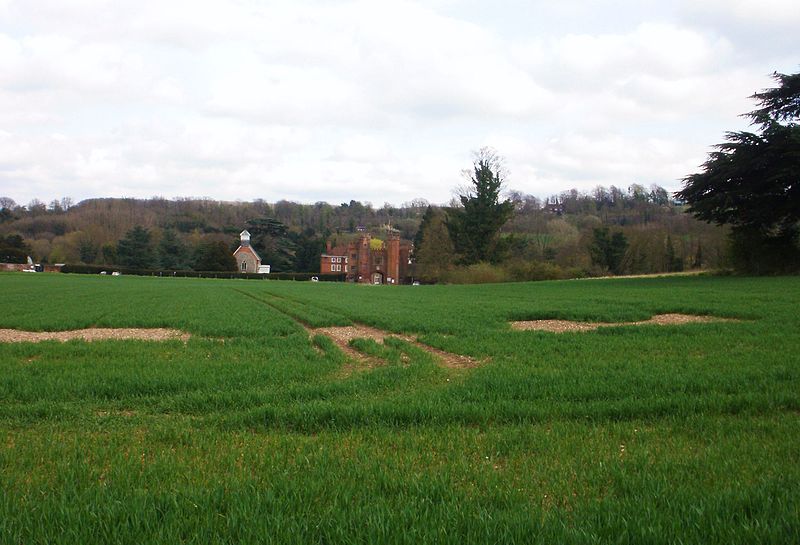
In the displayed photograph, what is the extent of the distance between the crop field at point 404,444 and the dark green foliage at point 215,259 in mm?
95700

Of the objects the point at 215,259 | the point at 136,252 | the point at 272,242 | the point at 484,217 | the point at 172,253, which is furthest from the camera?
the point at 272,242

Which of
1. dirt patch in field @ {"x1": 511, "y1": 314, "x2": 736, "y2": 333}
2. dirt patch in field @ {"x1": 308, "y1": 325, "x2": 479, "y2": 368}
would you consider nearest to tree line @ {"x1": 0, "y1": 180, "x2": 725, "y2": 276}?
dirt patch in field @ {"x1": 511, "y1": 314, "x2": 736, "y2": 333}

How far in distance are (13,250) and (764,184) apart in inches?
4603

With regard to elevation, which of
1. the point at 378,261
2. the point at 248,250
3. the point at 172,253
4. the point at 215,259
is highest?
the point at 248,250

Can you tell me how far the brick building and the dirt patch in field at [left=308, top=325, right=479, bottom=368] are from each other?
89.5m

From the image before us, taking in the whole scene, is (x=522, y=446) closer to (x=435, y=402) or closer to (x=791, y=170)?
(x=435, y=402)

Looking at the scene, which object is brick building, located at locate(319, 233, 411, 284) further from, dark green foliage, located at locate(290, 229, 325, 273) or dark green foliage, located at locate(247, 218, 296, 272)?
dark green foliage, located at locate(247, 218, 296, 272)

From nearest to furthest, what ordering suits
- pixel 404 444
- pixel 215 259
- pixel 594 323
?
pixel 404 444, pixel 594 323, pixel 215 259

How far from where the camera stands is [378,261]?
109688 millimetres

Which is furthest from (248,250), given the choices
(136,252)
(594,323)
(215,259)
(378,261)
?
(594,323)

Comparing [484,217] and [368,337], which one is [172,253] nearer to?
[484,217]

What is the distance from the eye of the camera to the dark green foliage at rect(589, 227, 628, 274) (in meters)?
74.6

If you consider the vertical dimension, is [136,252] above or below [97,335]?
above

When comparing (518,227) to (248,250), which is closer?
(518,227)
